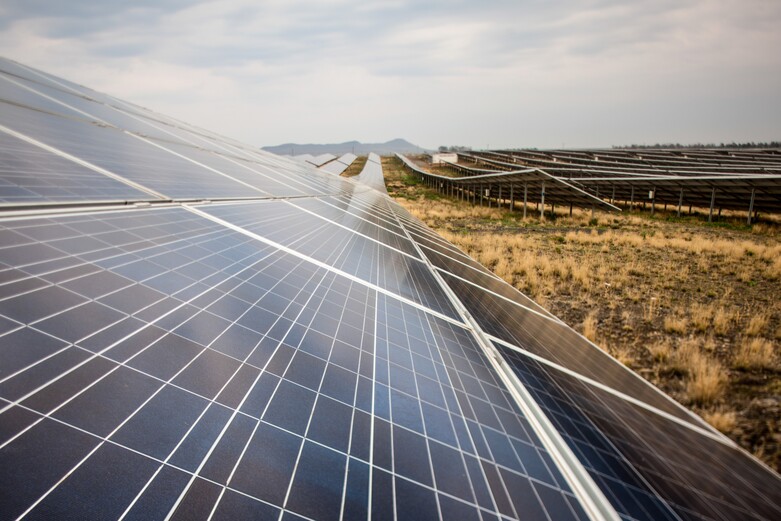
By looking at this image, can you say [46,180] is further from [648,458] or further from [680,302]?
[680,302]

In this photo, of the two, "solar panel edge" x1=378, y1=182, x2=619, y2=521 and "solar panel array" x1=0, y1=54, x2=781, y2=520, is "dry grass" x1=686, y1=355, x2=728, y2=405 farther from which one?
"solar panel edge" x1=378, y1=182, x2=619, y2=521

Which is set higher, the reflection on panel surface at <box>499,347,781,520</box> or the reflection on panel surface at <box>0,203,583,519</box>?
the reflection on panel surface at <box>0,203,583,519</box>

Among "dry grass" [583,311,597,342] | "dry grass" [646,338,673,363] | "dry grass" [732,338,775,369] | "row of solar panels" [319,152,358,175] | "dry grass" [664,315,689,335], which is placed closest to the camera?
"dry grass" [732,338,775,369]

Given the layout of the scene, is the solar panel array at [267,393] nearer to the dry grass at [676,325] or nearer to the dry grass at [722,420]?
the dry grass at [722,420]

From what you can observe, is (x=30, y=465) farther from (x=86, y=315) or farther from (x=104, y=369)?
(x=86, y=315)

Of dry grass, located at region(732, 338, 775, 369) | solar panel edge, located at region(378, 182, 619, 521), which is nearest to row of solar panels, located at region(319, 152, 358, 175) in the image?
dry grass, located at region(732, 338, 775, 369)
